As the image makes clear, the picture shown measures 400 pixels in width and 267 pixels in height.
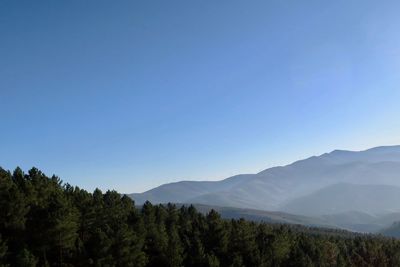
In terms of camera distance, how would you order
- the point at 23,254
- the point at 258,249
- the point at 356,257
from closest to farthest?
1. the point at 23,254
2. the point at 258,249
3. the point at 356,257

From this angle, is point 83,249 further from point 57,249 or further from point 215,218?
point 215,218

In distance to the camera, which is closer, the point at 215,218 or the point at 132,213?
the point at 132,213

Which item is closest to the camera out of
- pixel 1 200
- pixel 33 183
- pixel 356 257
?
pixel 1 200

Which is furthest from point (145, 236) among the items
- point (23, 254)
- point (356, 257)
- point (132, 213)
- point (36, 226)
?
point (356, 257)

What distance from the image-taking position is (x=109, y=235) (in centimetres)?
6000

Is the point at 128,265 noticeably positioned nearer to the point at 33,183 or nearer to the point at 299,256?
the point at 33,183

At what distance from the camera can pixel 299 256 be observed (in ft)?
281

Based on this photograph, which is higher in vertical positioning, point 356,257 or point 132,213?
point 132,213

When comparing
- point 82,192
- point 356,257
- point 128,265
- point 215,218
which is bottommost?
point 356,257

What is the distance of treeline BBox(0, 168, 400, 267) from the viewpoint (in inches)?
2160

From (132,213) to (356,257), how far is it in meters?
69.3

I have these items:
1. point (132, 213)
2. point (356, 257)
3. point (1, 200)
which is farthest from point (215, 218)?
point (356, 257)

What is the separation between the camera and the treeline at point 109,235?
54.9 metres

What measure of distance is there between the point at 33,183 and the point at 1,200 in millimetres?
13680
